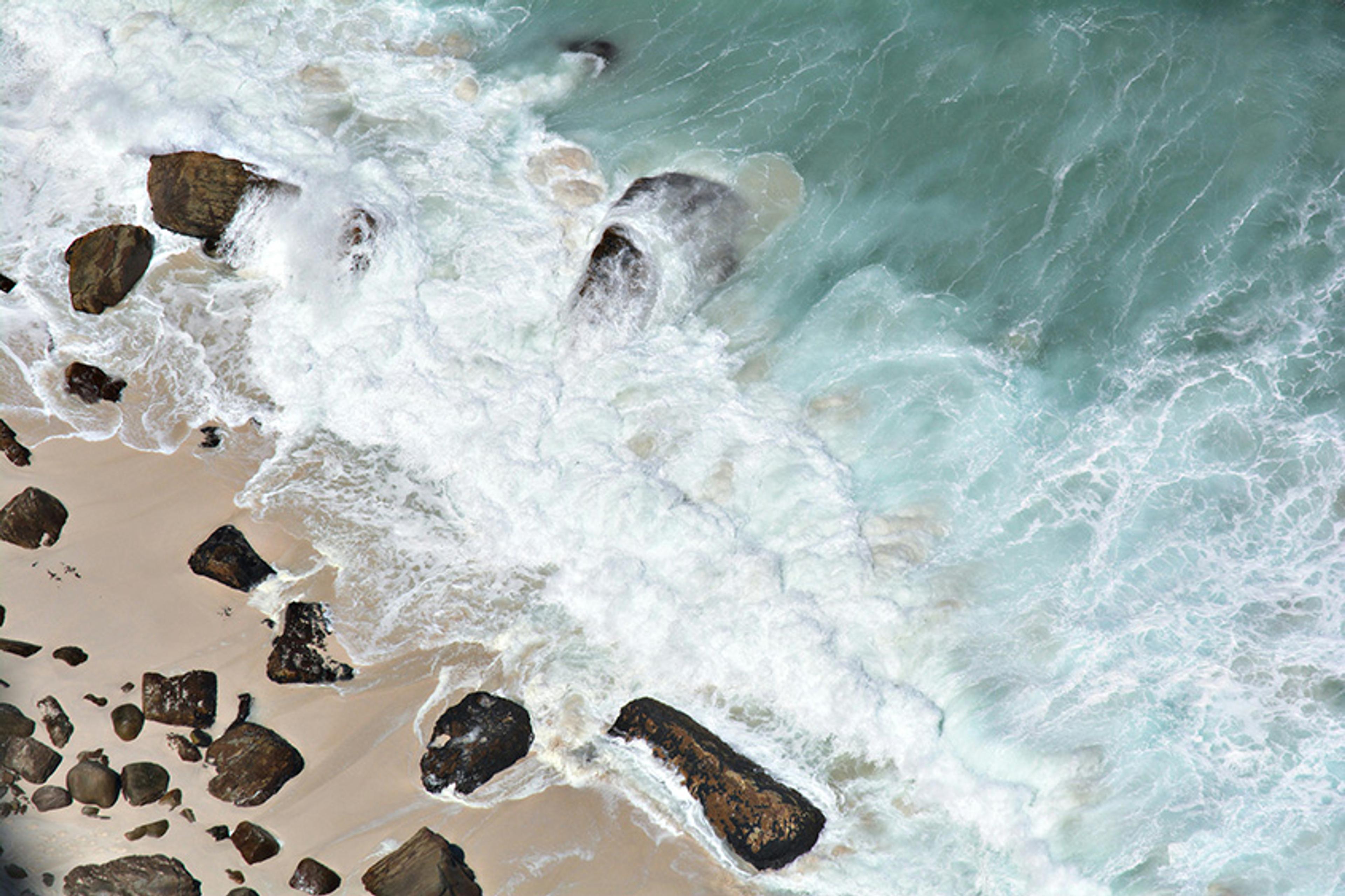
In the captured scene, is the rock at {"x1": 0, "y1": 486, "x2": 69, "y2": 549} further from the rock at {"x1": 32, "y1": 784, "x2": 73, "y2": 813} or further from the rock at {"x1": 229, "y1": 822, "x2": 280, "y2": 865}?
the rock at {"x1": 229, "y1": 822, "x2": 280, "y2": 865}

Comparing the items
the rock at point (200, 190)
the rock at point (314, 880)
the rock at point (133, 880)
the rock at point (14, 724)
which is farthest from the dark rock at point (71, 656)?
the rock at point (200, 190)

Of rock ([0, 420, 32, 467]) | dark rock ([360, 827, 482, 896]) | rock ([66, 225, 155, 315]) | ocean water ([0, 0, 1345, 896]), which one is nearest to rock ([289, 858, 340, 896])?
dark rock ([360, 827, 482, 896])

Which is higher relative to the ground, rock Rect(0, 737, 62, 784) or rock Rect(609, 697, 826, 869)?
rock Rect(609, 697, 826, 869)

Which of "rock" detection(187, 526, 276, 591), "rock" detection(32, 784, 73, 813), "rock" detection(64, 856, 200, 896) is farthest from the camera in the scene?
"rock" detection(187, 526, 276, 591)

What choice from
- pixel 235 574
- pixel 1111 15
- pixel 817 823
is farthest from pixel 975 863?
pixel 1111 15

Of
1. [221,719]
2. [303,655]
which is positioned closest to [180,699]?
[221,719]

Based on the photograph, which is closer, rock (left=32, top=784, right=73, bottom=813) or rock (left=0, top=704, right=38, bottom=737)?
rock (left=32, top=784, right=73, bottom=813)

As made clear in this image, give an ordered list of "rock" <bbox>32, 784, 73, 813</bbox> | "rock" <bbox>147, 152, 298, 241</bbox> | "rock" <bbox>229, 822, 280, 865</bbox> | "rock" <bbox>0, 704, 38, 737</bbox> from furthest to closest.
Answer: "rock" <bbox>147, 152, 298, 241</bbox>
"rock" <bbox>0, 704, 38, 737</bbox>
"rock" <bbox>32, 784, 73, 813</bbox>
"rock" <bbox>229, 822, 280, 865</bbox>
